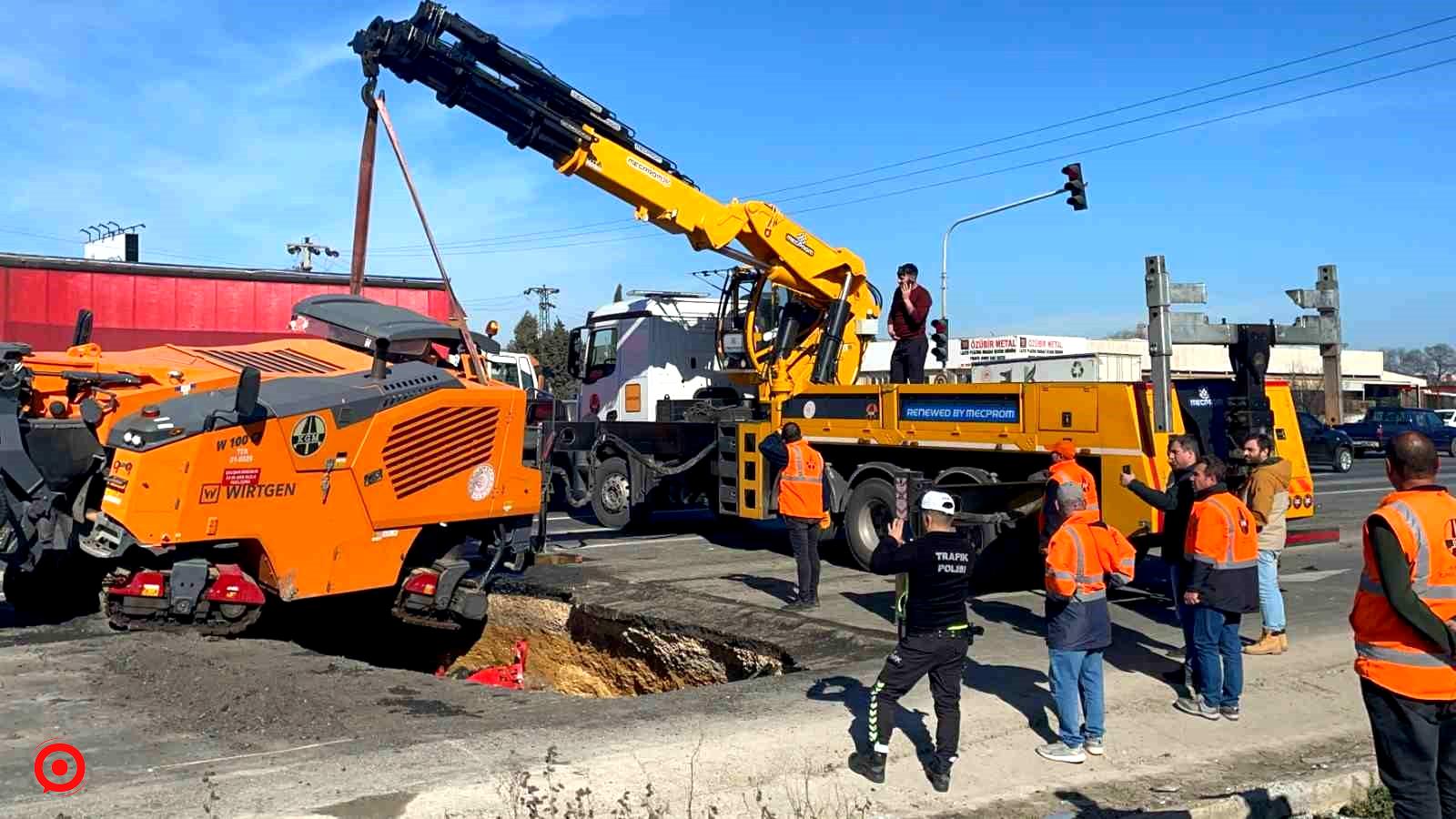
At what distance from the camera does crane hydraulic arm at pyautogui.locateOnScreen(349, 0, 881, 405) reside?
471 inches

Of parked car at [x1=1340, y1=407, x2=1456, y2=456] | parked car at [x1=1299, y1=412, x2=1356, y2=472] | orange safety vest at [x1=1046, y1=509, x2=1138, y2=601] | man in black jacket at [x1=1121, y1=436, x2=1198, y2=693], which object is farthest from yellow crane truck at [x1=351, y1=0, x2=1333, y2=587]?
parked car at [x1=1340, y1=407, x2=1456, y2=456]

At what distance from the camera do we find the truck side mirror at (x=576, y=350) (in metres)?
17.0

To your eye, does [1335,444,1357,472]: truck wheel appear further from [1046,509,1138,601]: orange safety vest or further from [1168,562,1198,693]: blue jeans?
[1046,509,1138,601]: orange safety vest

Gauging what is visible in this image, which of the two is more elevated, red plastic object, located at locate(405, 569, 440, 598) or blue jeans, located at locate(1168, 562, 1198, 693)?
red plastic object, located at locate(405, 569, 440, 598)

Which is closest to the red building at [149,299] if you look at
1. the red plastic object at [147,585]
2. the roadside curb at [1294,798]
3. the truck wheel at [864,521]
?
the truck wheel at [864,521]

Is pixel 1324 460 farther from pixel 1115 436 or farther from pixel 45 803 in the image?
pixel 45 803

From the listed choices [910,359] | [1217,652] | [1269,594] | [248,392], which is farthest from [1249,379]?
[248,392]

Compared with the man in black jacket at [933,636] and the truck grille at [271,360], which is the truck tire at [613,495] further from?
the man in black jacket at [933,636]

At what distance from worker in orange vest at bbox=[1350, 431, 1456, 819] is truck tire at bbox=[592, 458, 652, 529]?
471 inches

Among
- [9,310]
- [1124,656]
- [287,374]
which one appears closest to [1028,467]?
[1124,656]

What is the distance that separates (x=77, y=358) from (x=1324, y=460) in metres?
28.9

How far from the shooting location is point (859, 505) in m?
12.4

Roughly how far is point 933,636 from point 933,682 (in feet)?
0.75

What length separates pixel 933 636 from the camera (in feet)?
18.4
